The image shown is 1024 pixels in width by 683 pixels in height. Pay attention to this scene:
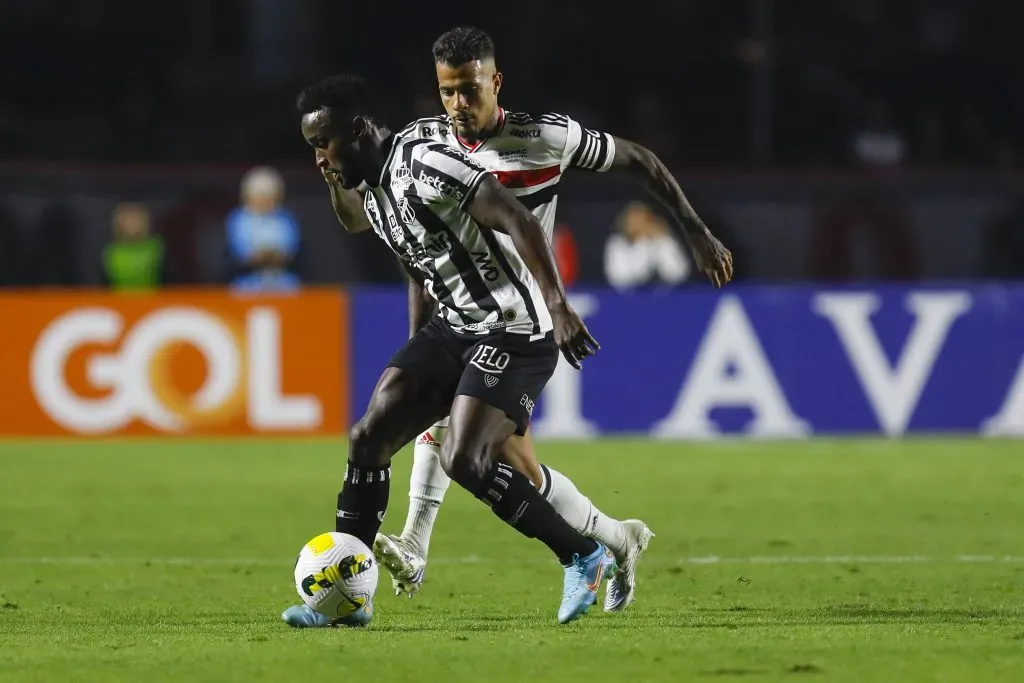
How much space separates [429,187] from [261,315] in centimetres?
852

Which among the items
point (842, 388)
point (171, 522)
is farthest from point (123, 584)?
point (842, 388)

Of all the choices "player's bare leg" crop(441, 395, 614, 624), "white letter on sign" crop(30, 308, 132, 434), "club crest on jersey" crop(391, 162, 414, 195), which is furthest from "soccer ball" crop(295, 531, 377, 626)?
"white letter on sign" crop(30, 308, 132, 434)

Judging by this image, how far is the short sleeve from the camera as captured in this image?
666cm

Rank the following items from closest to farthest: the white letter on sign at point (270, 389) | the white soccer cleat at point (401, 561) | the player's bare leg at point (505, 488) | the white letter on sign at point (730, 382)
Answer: the player's bare leg at point (505, 488)
the white soccer cleat at point (401, 561)
the white letter on sign at point (730, 382)
the white letter on sign at point (270, 389)

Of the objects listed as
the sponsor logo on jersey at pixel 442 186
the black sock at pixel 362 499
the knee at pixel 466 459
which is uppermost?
the sponsor logo on jersey at pixel 442 186

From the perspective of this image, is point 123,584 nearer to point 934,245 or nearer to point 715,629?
point 715,629

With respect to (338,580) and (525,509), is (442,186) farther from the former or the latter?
(338,580)

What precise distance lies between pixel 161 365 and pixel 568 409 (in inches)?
123

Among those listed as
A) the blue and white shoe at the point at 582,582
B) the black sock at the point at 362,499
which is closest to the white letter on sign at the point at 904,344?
the blue and white shoe at the point at 582,582

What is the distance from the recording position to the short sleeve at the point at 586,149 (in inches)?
262

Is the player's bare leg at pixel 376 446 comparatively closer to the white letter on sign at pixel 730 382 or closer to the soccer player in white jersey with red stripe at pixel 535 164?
the soccer player in white jersey with red stripe at pixel 535 164

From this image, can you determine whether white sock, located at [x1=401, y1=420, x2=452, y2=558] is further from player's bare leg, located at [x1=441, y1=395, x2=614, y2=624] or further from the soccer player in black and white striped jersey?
player's bare leg, located at [x1=441, y1=395, x2=614, y2=624]

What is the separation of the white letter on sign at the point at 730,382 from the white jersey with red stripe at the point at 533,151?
7841mm

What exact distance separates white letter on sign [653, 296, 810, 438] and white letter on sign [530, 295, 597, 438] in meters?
0.67
